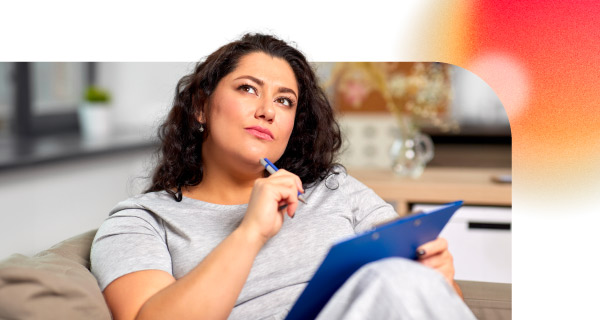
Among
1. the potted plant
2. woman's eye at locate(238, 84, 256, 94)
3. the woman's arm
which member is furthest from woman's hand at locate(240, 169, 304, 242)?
the potted plant

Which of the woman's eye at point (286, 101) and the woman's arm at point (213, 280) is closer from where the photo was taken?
the woman's arm at point (213, 280)

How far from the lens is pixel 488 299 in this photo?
4.61ft

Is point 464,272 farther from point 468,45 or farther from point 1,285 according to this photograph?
point 1,285

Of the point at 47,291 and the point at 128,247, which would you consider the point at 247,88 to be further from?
the point at 47,291

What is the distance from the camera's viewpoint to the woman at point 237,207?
107cm

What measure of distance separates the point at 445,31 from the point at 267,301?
0.58m

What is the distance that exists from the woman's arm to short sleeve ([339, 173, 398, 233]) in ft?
0.97

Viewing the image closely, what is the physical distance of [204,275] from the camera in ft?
3.42

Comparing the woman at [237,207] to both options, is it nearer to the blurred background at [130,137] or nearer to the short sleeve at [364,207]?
the short sleeve at [364,207]

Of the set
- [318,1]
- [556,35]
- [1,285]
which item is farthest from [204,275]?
[556,35]

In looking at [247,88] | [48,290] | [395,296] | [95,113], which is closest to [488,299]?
[395,296]

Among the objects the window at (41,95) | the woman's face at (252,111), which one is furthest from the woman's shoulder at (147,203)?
the window at (41,95)

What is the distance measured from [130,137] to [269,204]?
2.85m

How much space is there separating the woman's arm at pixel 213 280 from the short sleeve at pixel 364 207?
11.7 inches
